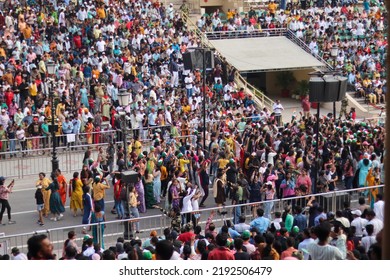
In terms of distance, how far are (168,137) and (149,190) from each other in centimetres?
570

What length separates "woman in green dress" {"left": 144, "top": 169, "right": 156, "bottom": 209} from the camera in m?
26.0

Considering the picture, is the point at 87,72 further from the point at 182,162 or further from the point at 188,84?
the point at 182,162

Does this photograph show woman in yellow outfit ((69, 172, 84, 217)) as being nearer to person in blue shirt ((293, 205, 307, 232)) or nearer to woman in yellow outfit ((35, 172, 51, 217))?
woman in yellow outfit ((35, 172, 51, 217))

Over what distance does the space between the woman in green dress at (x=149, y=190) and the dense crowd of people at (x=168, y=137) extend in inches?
1.3

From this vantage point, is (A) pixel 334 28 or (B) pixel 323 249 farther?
(A) pixel 334 28

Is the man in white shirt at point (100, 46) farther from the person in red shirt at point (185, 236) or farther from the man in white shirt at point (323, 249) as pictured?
the man in white shirt at point (323, 249)

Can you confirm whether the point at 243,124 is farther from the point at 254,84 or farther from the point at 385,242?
the point at 385,242

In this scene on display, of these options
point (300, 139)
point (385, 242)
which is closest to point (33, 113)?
point (300, 139)

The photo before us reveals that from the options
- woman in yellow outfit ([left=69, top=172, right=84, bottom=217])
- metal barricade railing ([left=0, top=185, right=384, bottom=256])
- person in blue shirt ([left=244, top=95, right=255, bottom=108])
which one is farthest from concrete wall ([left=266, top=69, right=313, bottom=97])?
metal barricade railing ([left=0, top=185, right=384, bottom=256])

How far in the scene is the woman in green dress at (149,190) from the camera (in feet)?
85.2

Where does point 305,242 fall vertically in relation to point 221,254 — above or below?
below

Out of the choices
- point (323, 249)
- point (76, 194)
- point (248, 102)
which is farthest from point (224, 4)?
point (323, 249)

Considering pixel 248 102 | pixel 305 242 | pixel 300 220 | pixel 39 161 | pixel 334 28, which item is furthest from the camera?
pixel 334 28

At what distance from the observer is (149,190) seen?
26109 millimetres
